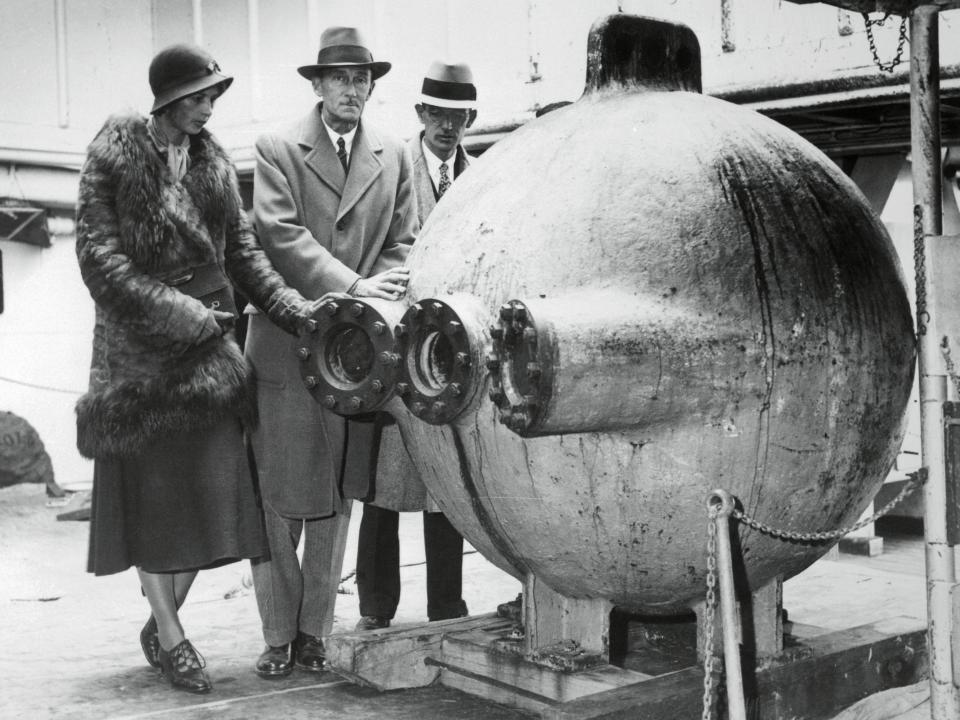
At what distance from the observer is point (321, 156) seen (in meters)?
4.15

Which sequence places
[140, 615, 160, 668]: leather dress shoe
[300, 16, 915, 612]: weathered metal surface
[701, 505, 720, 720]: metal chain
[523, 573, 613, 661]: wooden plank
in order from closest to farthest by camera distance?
[701, 505, 720, 720]: metal chain < [300, 16, 915, 612]: weathered metal surface < [523, 573, 613, 661]: wooden plank < [140, 615, 160, 668]: leather dress shoe

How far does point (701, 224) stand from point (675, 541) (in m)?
0.79

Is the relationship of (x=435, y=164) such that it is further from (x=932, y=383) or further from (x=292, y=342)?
(x=932, y=383)

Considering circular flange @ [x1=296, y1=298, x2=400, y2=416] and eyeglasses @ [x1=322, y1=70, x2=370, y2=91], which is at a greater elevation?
eyeglasses @ [x1=322, y1=70, x2=370, y2=91]

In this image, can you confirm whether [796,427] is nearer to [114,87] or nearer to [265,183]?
[265,183]

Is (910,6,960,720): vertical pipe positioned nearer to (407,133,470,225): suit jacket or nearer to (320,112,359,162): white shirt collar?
(320,112,359,162): white shirt collar

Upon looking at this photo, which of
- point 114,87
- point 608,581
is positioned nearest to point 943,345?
point 608,581

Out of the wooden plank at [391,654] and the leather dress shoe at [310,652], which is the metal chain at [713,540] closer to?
the wooden plank at [391,654]

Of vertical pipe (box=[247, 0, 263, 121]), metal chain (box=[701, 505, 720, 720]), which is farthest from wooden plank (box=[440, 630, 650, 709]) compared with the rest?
vertical pipe (box=[247, 0, 263, 121])

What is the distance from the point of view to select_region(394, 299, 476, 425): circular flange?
2.90 meters

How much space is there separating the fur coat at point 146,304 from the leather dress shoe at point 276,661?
32.1 inches

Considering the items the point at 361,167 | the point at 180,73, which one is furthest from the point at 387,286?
the point at 180,73

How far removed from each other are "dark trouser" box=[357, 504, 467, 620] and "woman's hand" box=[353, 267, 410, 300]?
1.43 m

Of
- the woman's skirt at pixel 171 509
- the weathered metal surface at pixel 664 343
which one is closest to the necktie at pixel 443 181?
the woman's skirt at pixel 171 509
